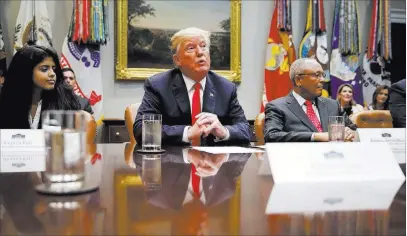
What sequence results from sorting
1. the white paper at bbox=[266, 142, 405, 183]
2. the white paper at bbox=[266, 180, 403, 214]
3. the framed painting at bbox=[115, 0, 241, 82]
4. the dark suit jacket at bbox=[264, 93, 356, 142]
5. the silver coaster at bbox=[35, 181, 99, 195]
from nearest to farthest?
1. the white paper at bbox=[266, 180, 403, 214]
2. the silver coaster at bbox=[35, 181, 99, 195]
3. the white paper at bbox=[266, 142, 405, 183]
4. the dark suit jacket at bbox=[264, 93, 356, 142]
5. the framed painting at bbox=[115, 0, 241, 82]

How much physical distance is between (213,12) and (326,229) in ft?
15.9

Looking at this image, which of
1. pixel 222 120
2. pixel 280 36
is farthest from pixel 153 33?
pixel 222 120

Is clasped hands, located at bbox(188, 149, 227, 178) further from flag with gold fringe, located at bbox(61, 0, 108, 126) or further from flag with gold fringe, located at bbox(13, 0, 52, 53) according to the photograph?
flag with gold fringe, located at bbox(13, 0, 52, 53)

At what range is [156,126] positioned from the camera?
170cm

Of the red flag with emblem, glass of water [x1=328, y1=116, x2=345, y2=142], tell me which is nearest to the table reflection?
glass of water [x1=328, y1=116, x2=345, y2=142]

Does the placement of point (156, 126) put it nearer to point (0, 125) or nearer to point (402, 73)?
point (0, 125)

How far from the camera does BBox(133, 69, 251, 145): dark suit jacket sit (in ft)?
7.34

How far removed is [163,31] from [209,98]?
2.90m

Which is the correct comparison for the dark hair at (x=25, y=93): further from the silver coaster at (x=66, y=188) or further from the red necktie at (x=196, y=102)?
the silver coaster at (x=66, y=188)

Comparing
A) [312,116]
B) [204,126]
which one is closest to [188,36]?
[204,126]

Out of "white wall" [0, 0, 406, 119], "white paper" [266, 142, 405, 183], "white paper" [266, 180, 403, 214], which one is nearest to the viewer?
"white paper" [266, 180, 403, 214]

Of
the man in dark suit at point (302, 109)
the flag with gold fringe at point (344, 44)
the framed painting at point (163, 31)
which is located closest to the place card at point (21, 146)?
the man in dark suit at point (302, 109)

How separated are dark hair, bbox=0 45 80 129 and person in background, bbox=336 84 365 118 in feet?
11.5

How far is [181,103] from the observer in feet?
7.37
